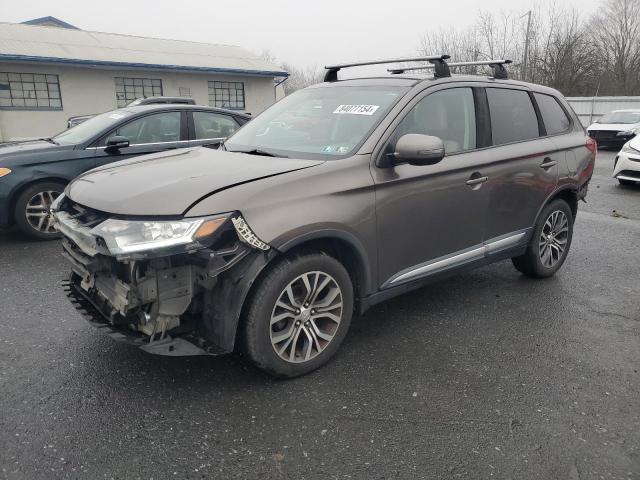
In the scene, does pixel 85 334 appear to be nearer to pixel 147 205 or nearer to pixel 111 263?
pixel 111 263

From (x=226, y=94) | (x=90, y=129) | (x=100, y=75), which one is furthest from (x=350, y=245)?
(x=226, y=94)

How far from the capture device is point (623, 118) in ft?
61.0

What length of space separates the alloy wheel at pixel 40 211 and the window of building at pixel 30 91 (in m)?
15.6

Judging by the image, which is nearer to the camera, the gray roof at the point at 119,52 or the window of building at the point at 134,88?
the gray roof at the point at 119,52

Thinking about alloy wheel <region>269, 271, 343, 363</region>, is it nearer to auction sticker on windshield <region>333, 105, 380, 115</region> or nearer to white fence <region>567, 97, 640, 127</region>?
auction sticker on windshield <region>333, 105, 380, 115</region>

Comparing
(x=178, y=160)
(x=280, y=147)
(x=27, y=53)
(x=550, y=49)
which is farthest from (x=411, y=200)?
(x=550, y=49)

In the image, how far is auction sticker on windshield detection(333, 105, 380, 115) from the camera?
346 centimetres

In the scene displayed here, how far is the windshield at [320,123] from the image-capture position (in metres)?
3.35

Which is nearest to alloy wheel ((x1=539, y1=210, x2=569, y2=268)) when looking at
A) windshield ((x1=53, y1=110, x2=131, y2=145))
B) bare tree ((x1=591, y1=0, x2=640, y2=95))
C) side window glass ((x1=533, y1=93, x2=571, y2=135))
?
side window glass ((x1=533, y1=93, x2=571, y2=135))

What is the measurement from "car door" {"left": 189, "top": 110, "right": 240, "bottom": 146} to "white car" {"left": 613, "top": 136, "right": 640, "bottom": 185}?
7.72 m

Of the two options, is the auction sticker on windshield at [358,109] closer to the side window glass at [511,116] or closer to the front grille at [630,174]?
the side window glass at [511,116]

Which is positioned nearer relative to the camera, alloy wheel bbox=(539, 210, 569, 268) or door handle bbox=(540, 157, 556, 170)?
door handle bbox=(540, 157, 556, 170)

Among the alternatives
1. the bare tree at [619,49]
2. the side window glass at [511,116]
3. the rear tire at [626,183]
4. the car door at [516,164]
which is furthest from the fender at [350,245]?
the bare tree at [619,49]

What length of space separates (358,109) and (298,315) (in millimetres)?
1519
